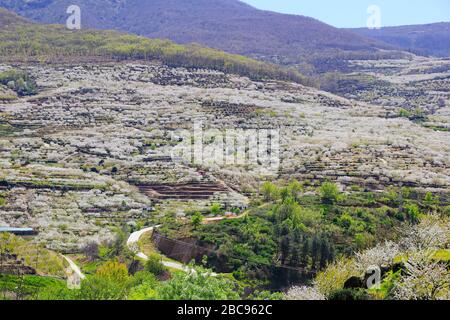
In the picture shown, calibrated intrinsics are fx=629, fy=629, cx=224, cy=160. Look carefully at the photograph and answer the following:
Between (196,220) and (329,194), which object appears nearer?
(196,220)

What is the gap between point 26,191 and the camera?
69688 mm

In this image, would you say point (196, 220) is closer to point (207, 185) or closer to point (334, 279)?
point (207, 185)

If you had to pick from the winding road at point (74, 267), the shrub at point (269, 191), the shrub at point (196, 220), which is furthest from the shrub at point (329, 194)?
the winding road at point (74, 267)

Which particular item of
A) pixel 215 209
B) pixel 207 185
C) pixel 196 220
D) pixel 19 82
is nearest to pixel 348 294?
pixel 196 220

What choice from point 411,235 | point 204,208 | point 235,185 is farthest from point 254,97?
point 411,235

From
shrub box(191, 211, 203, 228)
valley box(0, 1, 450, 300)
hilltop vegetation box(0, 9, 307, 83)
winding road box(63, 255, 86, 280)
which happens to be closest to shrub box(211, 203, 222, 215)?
valley box(0, 1, 450, 300)

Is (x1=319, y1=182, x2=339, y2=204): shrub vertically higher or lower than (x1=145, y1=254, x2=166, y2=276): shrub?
higher

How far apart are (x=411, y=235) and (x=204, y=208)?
29452mm

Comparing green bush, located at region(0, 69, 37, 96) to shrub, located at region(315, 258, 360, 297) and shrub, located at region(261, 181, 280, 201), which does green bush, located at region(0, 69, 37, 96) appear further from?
shrub, located at region(315, 258, 360, 297)

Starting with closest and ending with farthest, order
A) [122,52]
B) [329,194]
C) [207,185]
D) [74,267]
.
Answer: [74,267]
[329,194]
[207,185]
[122,52]

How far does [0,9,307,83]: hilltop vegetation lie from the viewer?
6080 inches

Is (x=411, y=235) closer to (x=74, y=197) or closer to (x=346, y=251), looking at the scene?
(x=346, y=251)

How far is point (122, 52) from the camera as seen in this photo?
520 feet

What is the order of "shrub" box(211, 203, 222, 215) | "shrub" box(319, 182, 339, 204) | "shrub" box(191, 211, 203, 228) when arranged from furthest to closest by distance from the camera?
"shrub" box(319, 182, 339, 204)
"shrub" box(211, 203, 222, 215)
"shrub" box(191, 211, 203, 228)
